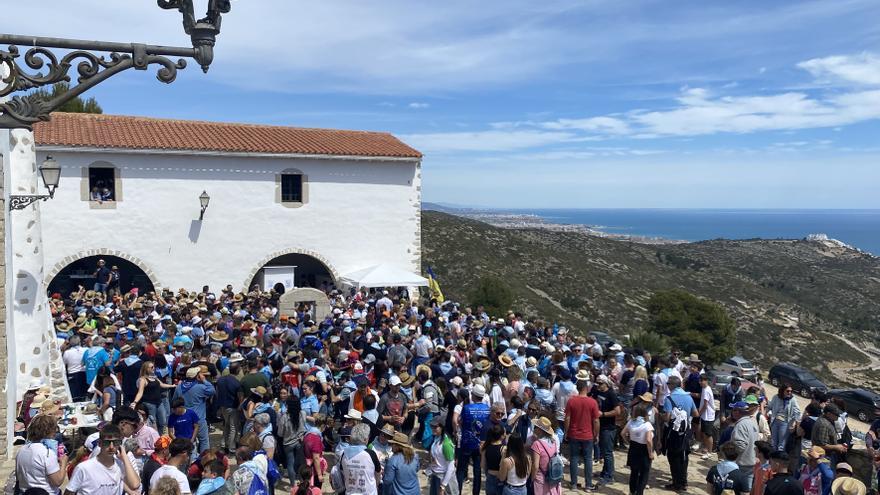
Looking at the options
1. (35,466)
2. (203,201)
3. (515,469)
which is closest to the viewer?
(35,466)

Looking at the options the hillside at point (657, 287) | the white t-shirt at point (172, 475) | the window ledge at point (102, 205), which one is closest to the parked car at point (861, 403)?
the hillside at point (657, 287)

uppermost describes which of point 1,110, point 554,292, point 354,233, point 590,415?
point 1,110

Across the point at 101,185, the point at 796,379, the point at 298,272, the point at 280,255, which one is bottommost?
the point at 796,379

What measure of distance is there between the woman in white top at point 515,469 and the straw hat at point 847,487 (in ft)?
9.31

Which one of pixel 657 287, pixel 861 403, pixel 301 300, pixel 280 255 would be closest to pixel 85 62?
pixel 301 300

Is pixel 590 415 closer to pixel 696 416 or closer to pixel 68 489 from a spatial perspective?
pixel 696 416

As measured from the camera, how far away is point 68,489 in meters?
5.42

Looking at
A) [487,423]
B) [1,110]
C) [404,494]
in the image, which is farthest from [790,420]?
[1,110]

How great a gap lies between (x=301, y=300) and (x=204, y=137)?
6.76m

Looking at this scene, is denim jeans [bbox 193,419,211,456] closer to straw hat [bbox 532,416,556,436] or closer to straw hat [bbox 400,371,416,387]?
straw hat [bbox 400,371,416,387]

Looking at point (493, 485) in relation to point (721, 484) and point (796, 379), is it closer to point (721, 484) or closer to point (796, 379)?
point (721, 484)

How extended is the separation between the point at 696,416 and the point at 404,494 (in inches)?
202

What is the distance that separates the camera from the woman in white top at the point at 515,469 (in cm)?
644

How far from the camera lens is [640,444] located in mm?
7988
